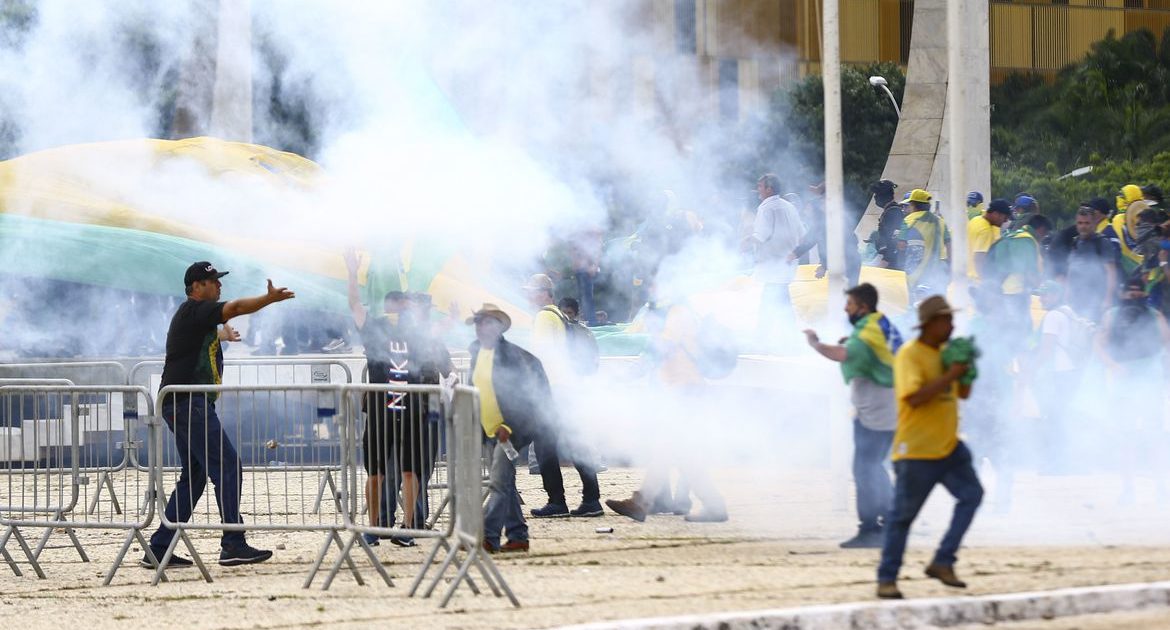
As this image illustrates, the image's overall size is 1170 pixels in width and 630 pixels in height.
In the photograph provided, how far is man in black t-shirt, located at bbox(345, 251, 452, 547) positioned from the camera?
32.1ft

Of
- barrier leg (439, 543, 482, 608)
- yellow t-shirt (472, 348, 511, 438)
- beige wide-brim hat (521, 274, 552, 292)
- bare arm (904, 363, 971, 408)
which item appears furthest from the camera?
beige wide-brim hat (521, 274, 552, 292)

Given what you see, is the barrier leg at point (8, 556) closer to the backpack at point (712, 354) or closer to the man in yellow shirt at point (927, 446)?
the backpack at point (712, 354)

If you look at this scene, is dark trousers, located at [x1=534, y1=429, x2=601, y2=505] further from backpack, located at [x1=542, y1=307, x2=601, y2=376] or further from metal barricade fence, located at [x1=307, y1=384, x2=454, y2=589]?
metal barricade fence, located at [x1=307, y1=384, x2=454, y2=589]

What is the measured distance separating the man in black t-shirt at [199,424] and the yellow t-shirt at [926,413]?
340cm

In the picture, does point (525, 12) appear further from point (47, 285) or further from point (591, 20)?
point (47, 285)

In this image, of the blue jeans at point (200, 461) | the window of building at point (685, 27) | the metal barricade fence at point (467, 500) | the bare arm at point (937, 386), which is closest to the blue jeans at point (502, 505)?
the metal barricade fence at point (467, 500)

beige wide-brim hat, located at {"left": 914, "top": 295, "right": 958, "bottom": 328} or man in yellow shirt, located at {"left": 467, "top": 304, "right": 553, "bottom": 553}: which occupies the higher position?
beige wide-brim hat, located at {"left": 914, "top": 295, "right": 958, "bottom": 328}

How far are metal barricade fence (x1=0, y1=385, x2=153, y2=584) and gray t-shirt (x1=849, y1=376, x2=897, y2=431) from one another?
3.89 m

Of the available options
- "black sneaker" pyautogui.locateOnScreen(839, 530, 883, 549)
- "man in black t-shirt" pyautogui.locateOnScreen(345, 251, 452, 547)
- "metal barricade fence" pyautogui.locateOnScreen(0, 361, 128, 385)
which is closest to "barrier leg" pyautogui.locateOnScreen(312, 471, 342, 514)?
"man in black t-shirt" pyautogui.locateOnScreen(345, 251, 452, 547)

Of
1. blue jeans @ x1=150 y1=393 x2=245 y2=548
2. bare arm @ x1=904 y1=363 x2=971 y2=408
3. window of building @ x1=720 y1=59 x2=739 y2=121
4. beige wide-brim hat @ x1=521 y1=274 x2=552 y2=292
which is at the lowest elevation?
blue jeans @ x1=150 y1=393 x2=245 y2=548

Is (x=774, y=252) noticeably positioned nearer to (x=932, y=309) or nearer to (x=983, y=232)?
(x=983, y=232)

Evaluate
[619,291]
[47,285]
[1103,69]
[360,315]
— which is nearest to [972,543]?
[360,315]

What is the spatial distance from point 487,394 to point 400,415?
2.16 ft

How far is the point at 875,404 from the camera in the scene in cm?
941
